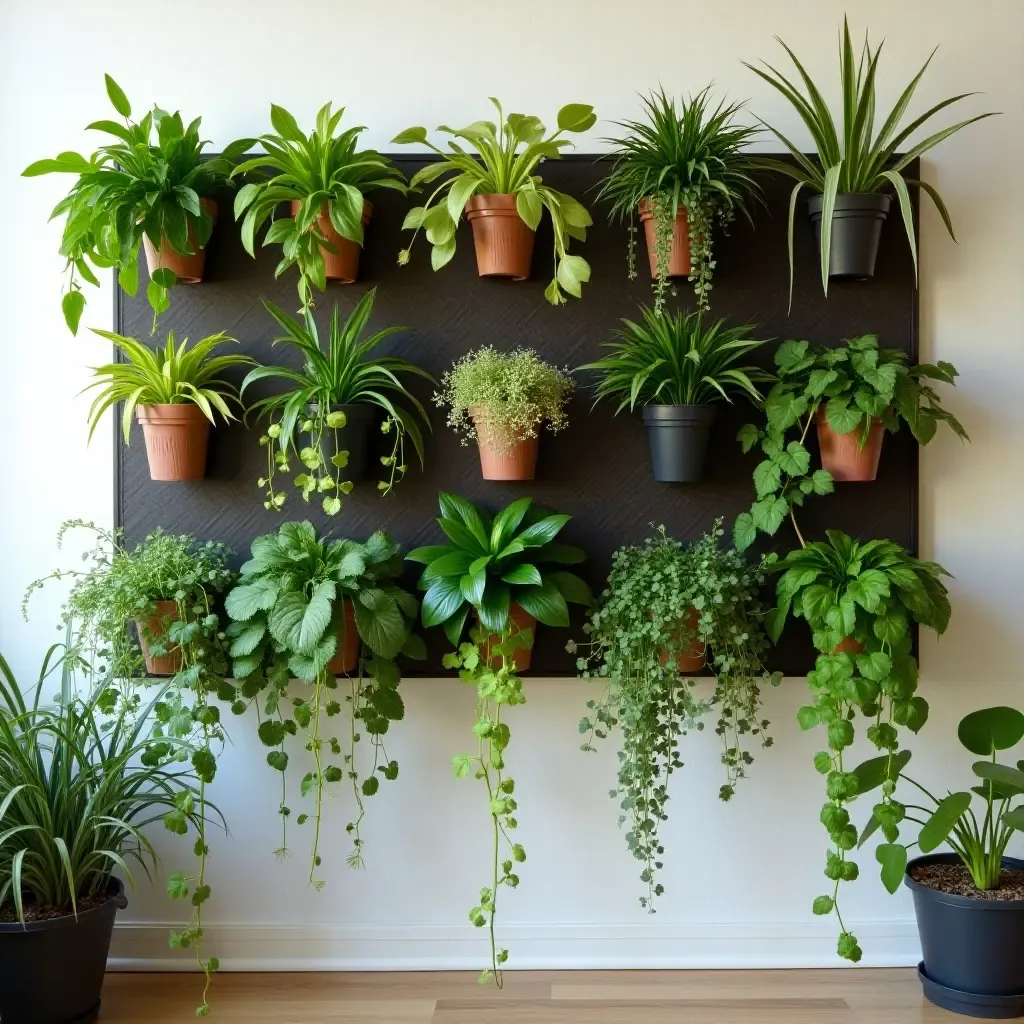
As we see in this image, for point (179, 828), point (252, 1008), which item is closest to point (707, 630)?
point (179, 828)

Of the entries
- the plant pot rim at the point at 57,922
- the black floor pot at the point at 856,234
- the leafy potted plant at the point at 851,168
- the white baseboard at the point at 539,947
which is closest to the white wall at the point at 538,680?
the white baseboard at the point at 539,947

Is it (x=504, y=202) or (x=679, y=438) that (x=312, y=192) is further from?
(x=679, y=438)

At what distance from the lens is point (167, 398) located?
254cm

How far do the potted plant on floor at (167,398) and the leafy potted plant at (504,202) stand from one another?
2.00 ft

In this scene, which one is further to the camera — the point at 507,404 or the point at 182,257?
the point at 182,257

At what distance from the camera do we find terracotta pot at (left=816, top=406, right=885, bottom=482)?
2490 mm

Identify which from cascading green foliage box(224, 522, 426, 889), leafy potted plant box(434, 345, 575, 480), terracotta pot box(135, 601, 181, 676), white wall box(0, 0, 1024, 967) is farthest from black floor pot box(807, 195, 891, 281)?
terracotta pot box(135, 601, 181, 676)

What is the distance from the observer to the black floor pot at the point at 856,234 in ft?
8.05

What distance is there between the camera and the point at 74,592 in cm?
252

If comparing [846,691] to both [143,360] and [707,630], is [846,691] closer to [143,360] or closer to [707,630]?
[707,630]

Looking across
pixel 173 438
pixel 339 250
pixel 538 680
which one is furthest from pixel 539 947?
pixel 339 250

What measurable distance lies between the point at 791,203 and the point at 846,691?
1.20 metres

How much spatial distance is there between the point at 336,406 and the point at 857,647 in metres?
1.44

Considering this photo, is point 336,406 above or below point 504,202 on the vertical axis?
below
